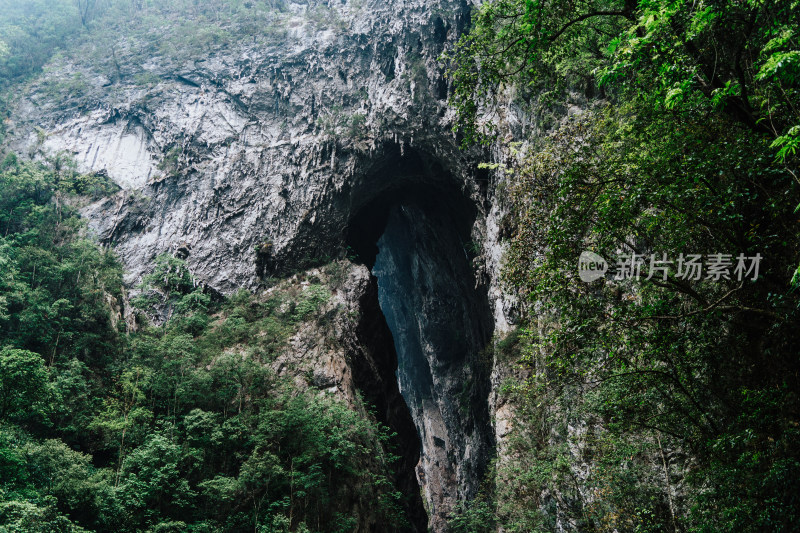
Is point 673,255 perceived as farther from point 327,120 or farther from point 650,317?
point 327,120

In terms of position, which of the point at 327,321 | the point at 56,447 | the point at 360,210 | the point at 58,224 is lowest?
the point at 56,447

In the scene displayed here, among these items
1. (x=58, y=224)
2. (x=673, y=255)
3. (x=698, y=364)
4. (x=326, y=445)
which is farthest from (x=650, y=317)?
(x=58, y=224)

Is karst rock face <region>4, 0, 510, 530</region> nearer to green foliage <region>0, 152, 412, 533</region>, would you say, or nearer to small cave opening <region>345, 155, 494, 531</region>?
small cave opening <region>345, 155, 494, 531</region>

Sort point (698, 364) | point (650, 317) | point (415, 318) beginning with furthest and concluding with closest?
point (415, 318)
point (698, 364)
point (650, 317)

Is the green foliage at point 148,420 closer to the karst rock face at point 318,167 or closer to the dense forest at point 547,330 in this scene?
the dense forest at point 547,330

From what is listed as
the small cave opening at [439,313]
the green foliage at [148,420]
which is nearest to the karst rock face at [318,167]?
the small cave opening at [439,313]

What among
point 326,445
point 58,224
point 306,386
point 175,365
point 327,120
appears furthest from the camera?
point 327,120
